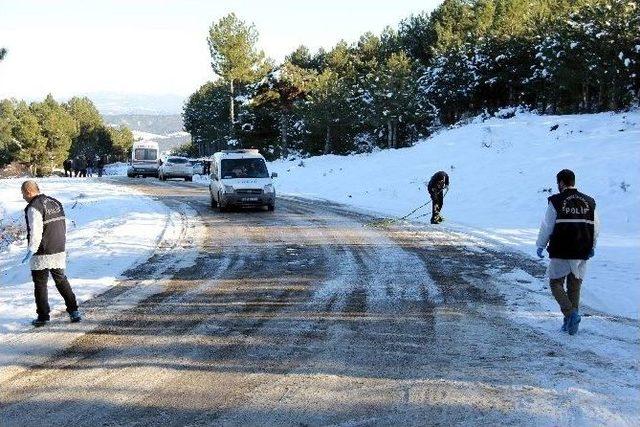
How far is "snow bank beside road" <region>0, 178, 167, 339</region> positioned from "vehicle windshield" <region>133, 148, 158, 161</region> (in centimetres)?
1709

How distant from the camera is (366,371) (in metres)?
5.29

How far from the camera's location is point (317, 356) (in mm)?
5703

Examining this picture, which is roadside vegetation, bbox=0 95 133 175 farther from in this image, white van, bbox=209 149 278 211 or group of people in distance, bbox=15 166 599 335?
group of people in distance, bbox=15 166 599 335

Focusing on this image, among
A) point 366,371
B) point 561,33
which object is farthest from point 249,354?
point 561,33

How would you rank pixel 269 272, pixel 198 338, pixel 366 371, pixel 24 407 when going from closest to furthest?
pixel 24 407 → pixel 366 371 → pixel 198 338 → pixel 269 272

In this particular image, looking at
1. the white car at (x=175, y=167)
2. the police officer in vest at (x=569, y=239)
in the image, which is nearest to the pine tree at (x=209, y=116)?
the white car at (x=175, y=167)

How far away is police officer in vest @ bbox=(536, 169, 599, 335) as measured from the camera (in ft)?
21.1

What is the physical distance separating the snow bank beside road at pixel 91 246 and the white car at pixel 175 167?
41.9 feet

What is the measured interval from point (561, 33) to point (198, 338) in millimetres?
33762

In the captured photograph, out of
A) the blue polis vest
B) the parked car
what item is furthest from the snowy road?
the parked car

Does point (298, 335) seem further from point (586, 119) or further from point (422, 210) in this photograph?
point (586, 119)

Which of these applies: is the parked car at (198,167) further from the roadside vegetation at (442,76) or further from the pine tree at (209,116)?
the pine tree at (209,116)

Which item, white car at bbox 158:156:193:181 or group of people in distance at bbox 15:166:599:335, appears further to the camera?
white car at bbox 158:156:193:181

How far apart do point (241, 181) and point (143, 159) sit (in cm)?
2441
